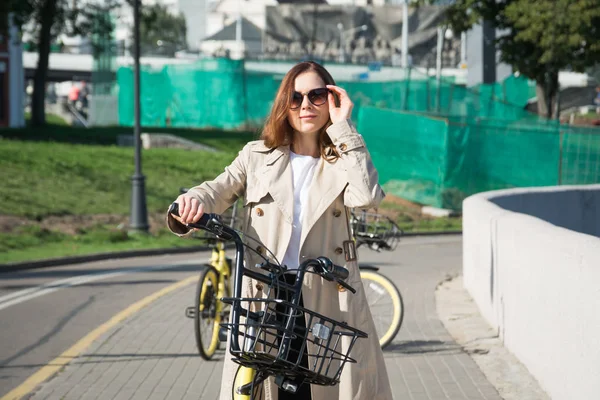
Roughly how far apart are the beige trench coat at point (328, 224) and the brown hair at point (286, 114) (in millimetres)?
67

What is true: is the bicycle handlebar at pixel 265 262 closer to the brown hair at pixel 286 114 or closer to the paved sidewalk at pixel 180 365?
the brown hair at pixel 286 114

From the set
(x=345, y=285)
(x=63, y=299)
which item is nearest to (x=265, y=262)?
(x=345, y=285)

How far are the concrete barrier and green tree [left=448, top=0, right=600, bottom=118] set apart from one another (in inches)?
888

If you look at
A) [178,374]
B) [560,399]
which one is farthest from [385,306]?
[560,399]

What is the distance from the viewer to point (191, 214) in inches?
159

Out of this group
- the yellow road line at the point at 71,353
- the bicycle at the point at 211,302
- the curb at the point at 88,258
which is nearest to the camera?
the yellow road line at the point at 71,353

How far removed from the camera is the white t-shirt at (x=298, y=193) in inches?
174

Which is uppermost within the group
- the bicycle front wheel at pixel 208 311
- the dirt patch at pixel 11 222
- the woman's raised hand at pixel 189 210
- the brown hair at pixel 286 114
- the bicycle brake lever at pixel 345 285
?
the brown hair at pixel 286 114

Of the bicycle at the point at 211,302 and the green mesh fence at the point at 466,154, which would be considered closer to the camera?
the bicycle at the point at 211,302

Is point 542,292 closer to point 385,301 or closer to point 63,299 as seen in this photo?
point 385,301

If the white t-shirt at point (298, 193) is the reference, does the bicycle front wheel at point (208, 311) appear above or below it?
below

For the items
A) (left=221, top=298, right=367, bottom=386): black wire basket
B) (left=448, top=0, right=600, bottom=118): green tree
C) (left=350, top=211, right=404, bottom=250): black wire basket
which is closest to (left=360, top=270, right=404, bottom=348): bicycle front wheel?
(left=350, top=211, right=404, bottom=250): black wire basket

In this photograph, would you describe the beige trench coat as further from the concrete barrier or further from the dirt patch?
the dirt patch

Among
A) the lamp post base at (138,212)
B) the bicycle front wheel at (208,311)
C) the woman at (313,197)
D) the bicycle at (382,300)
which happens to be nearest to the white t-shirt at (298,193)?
the woman at (313,197)
